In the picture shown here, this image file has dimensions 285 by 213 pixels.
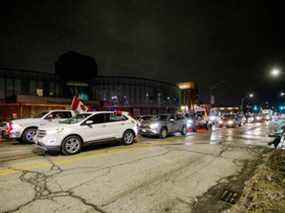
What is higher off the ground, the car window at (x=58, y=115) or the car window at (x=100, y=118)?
the car window at (x=58, y=115)

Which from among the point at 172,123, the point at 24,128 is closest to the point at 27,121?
the point at 24,128

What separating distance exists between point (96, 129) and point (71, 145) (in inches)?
52.1

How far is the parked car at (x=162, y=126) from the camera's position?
13.2 meters

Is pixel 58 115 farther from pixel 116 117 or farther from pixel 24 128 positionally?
pixel 116 117

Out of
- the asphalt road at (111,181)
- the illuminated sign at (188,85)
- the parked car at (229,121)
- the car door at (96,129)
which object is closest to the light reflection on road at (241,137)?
the asphalt road at (111,181)

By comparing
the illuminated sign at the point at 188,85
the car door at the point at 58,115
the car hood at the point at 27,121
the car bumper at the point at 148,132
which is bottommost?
the car bumper at the point at 148,132

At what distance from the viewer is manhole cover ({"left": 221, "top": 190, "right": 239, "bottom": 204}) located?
3.77 m

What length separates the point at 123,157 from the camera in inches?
287

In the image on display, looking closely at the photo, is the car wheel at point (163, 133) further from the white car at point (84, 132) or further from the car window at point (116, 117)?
the car window at point (116, 117)

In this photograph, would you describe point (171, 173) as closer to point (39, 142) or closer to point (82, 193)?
point (82, 193)

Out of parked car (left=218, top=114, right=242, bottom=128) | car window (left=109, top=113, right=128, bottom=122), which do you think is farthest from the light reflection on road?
parked car (left=218, top=114, right=242, bottom=128)

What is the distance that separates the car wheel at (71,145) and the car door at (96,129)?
343 mm

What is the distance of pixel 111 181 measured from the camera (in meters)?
4.72

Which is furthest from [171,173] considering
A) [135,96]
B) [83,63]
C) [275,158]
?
[135,96]
